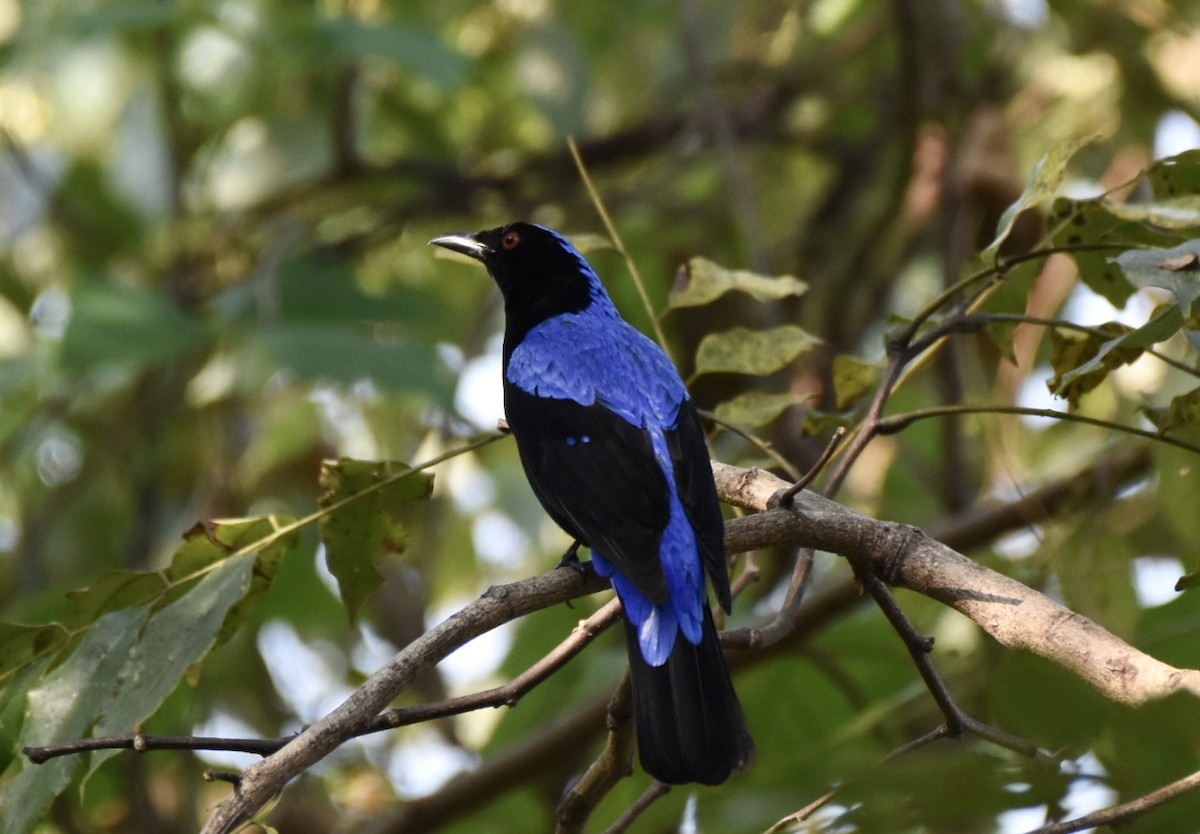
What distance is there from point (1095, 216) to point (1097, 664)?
0.99 metres

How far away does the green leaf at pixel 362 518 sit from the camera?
264cm

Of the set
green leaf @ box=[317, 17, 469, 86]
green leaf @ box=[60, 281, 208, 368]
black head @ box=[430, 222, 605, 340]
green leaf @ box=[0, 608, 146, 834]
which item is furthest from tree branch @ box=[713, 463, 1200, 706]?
green leaf @ box=[317, 17, 469, 86]

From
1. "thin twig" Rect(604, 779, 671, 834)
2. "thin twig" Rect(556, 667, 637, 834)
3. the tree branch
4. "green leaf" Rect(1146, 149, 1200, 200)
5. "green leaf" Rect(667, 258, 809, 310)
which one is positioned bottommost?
"thin twig" Rect(604, 779, 671, 834)

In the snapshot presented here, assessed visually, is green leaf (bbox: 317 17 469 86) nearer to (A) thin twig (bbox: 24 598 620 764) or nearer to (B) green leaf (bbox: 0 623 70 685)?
(B) green leaf (bbox: 0 623 70 685)

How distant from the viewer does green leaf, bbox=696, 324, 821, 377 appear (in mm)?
2863

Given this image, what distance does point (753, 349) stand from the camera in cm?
288

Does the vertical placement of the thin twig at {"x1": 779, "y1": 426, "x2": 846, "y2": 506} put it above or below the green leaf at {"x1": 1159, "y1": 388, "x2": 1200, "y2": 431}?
above

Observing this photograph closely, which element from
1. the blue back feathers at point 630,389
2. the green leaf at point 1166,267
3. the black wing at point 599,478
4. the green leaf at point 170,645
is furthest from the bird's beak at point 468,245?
the green leaf at point 1166,267

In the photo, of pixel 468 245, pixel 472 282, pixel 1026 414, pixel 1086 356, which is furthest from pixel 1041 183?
pixel 472 282

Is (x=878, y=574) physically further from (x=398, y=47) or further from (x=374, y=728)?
(x=398, y=47)

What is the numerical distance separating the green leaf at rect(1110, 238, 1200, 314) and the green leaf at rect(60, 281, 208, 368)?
2.62 metres

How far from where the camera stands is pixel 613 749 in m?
2.43

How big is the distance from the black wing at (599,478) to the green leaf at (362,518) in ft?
1.35

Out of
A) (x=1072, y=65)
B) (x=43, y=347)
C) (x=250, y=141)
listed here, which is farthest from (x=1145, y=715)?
(x=1072, y=65)
